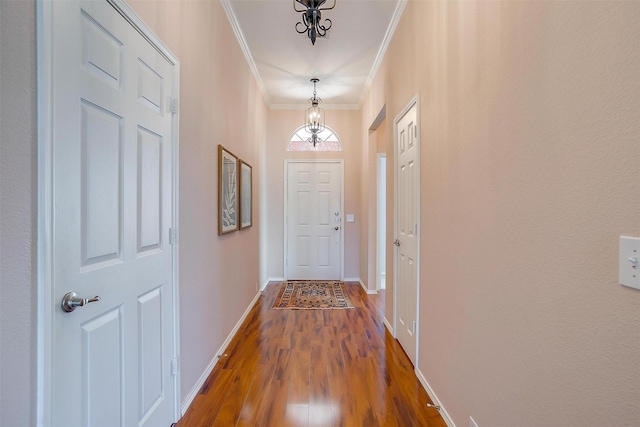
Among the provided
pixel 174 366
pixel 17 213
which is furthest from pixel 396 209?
pixel 17 213

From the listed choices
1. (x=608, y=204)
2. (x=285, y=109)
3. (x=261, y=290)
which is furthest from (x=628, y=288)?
(x=285, y=109)

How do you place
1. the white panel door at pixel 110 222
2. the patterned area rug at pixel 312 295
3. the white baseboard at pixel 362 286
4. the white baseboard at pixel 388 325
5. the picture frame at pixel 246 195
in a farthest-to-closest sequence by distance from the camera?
the white baseboard at pixel 362 286 < the patterned area rug at pixel 312 295 < the picture frame at pixel 246 195 < the white baseboard at pixel 388 325 < the white panel door at pixel 110 222

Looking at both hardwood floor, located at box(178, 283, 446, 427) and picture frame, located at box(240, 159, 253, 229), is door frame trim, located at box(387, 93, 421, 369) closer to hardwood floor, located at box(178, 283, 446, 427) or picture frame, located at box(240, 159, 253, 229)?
hardwood floor, located at box(178, 283, 446, 427)

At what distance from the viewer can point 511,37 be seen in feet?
3.70

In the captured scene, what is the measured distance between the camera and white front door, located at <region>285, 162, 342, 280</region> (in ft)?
→ 16.6

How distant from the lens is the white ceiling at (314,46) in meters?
2.64

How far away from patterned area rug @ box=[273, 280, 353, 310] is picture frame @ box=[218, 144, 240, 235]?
1.45 metres

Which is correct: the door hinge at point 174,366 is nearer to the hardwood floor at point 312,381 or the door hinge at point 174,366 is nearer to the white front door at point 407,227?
the hardwood floor at point 312,381

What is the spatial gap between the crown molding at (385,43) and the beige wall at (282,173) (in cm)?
77

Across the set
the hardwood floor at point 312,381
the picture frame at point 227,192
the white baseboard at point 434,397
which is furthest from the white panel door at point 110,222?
the white baseboard at point 434,397

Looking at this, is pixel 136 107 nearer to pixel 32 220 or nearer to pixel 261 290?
pixel 32 220

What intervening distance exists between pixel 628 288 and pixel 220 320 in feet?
8.04

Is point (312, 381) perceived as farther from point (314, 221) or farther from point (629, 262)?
point (314, 221)

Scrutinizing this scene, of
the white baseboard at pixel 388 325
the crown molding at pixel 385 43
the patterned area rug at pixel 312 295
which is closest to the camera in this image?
the crown molding at pixel 385 43
